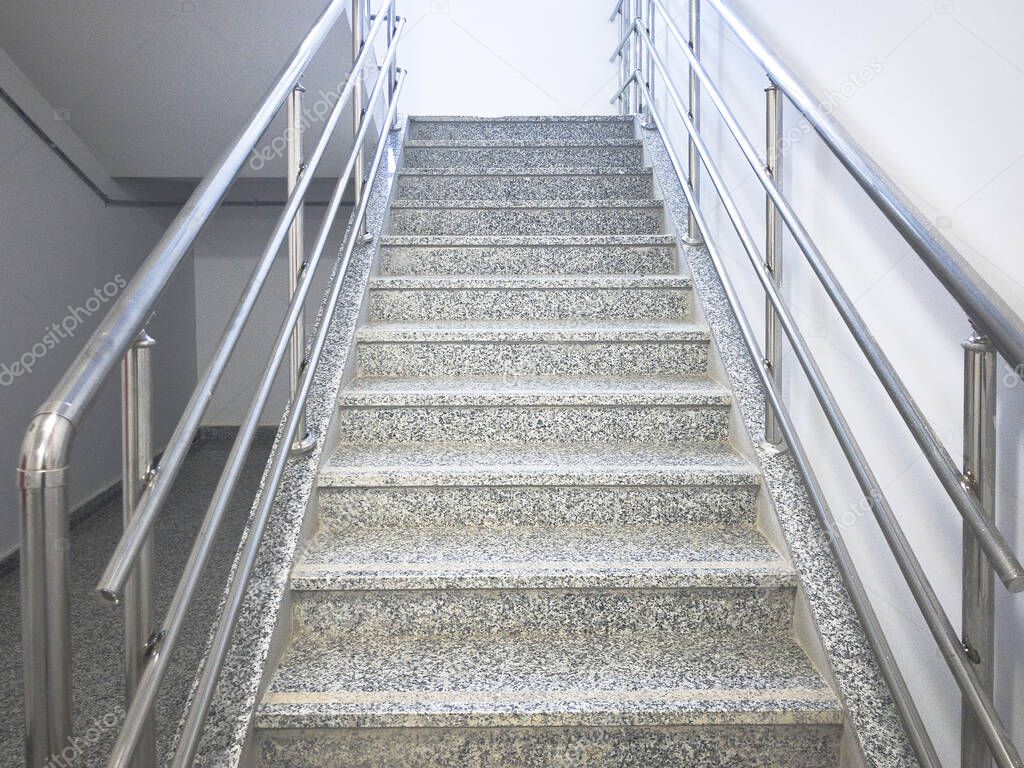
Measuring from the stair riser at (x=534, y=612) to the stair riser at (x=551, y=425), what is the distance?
49cm

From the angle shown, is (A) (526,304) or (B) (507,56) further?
(B) (507,56)

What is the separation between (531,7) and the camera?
4461 mm

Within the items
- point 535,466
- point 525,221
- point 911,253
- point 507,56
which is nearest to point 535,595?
point 535,466

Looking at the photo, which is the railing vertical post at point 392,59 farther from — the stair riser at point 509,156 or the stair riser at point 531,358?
the stair riser at point 531,358

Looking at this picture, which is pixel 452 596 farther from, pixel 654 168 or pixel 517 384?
pixel 654 168

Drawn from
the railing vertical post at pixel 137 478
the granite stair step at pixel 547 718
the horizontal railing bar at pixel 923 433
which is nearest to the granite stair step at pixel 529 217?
the horizontal railing bar at pixel 923 433

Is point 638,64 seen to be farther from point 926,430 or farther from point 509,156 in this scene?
point 926,430

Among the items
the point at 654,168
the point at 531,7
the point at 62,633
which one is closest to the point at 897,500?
the point at 62,633

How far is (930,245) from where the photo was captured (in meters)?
0.98

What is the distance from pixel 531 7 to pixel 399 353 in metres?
3.20

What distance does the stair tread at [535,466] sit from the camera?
5.16 feet
